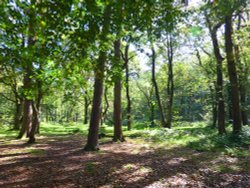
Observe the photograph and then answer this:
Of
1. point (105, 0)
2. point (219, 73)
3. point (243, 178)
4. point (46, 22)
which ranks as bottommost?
point (243, 178)

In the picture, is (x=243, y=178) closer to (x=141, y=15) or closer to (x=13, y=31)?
(x=141, y=15)

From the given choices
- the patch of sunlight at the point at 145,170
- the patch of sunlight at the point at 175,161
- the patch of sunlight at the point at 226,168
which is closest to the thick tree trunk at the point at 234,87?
the patch of sunlight at the point at 175,161

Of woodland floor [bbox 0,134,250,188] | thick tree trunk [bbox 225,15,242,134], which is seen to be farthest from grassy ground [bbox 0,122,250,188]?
thick tree trunk [bbox 225,15,242,134]

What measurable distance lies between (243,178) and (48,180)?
17.3 feet

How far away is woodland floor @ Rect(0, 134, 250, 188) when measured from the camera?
6996 millimetres

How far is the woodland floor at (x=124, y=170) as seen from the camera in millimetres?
6996

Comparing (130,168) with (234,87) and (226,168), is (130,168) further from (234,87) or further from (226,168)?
(234,87)

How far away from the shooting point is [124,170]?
8.26 metres

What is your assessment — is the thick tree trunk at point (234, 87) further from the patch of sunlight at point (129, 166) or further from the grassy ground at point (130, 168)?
the patch of sunlight at point (129, 166)

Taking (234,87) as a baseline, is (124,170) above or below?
below

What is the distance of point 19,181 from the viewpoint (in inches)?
283

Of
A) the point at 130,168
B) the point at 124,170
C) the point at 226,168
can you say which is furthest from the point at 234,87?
the point at 124,170

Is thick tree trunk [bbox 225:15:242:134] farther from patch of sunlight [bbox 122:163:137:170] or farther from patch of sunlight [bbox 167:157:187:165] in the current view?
patch of sunlight [bbox 122:163:137:170]

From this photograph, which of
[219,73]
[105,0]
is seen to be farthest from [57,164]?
[219,73]
